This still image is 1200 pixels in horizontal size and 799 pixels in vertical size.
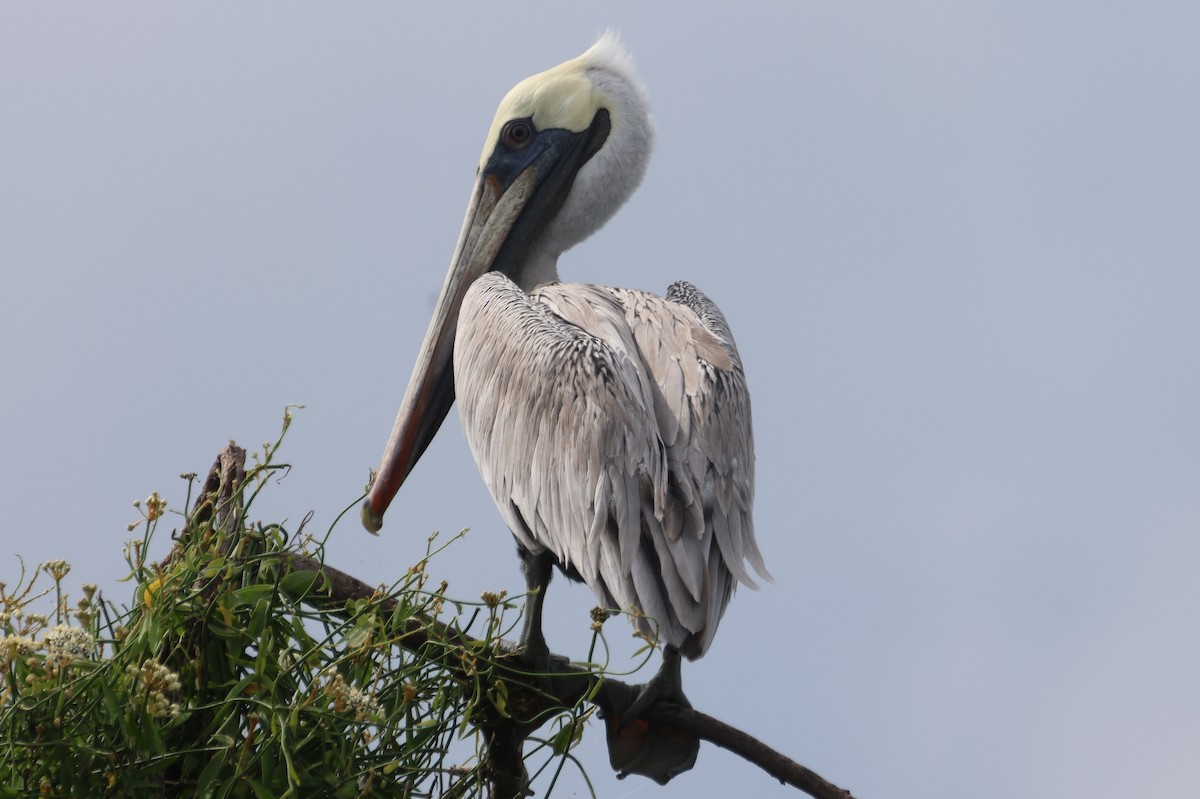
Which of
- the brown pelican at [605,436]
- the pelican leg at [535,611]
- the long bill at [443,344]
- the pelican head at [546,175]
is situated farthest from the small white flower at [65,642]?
the pelican head at [546,175]

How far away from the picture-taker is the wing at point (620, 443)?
3.87 m

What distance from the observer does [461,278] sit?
19.3 feet

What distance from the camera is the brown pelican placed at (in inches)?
153

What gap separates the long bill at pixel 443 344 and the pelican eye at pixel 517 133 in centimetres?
15

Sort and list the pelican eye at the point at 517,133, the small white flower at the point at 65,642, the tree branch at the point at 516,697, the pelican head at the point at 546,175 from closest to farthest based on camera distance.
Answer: the small white flower at the point at 65,642
the tree branch at the point at 516,697
the pelican head at the point at 546,175
the pelican eye at the point at 517,133

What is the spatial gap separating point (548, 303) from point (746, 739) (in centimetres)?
172

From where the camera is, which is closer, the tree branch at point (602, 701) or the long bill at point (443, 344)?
the tree branch at point (602, 701)

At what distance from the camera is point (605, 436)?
4082mm

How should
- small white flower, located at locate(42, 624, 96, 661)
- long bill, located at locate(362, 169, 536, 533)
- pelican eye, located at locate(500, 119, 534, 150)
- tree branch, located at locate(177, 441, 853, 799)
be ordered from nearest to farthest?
1. small white flower, located at locate(42, 624, 96, 661)
2. tree branch, located at locate(177, 441, 853, 799)
3. long bill, located at locate(362, 169, 536, 533)
4. pelican eye, located at locate(500, 119, 534, 150)

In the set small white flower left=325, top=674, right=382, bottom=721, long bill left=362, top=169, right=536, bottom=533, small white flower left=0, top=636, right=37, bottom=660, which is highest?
long bill left=362, top=169, right=536, bottom=533

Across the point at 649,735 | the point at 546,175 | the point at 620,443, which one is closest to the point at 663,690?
the point at 649,735

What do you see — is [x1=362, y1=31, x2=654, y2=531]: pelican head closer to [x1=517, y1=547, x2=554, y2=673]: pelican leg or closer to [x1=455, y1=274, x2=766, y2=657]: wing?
[x1=455, y1=274, x2=766, y2=657]: wing

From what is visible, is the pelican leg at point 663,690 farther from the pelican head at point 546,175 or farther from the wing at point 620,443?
the pelican head at point 546,175

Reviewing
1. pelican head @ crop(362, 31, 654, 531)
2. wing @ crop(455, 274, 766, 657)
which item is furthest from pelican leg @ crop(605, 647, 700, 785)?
pelican head @ crop(362, 31, 654, 531)
